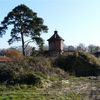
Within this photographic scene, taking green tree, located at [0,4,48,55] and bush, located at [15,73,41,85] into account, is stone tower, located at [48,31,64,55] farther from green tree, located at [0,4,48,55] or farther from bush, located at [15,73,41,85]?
bush, located at [15,73,41,85]

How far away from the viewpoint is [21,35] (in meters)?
59.3

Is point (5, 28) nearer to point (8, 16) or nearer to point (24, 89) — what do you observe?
point (8, 16)

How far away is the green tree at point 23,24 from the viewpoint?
58781mm

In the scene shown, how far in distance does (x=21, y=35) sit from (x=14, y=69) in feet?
110

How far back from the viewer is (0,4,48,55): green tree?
193ft

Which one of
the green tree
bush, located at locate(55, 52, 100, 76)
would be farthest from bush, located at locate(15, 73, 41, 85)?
the green tree

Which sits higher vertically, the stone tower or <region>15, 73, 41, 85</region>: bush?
the stone tower

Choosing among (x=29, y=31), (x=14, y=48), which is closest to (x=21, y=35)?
(x=29, y=31)

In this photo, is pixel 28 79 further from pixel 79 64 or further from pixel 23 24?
pixel 23 24

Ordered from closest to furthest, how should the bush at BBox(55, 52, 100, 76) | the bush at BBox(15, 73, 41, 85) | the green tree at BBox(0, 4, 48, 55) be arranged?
1. the bush at BBox(15, 73, 41, 85)
2. the bush at BBox(55, 52, 100, 76)
3. the green tree at BBox(0, 4, 48, 55)

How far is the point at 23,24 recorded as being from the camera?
5903 cm

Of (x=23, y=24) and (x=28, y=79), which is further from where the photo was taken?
(x=23, y=24)

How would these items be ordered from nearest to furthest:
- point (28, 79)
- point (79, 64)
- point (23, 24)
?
point (28, 79) < point (79, 64) < point (23, 24)

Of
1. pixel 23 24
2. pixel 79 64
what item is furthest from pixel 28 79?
pixel 23 24
